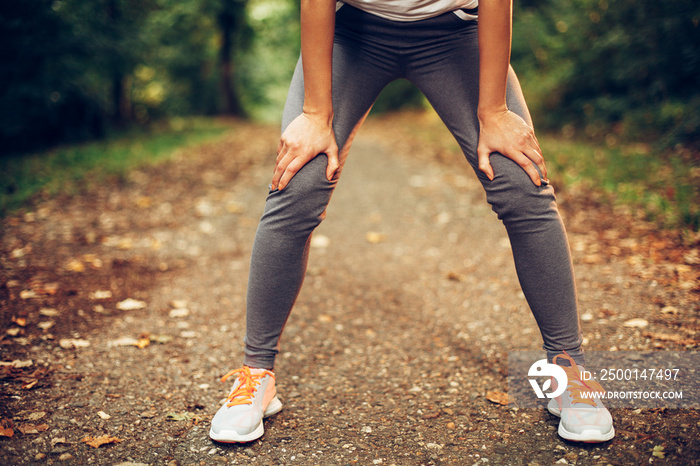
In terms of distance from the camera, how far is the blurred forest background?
552 centimetres

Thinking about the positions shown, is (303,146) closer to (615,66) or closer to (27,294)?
(27,294)

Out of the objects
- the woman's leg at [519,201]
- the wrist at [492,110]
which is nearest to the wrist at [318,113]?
the woman's leg at [519,201]

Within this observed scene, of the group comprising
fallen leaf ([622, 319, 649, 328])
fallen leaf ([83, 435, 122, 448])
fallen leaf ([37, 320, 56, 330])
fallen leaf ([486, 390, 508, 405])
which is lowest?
fallen leaf ([37, 320, 56, 330])

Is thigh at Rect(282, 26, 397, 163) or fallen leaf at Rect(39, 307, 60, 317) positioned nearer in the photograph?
thigh at Rect(282, 26, 397, 163)

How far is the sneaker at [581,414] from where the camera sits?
143 cm

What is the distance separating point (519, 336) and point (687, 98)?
498 cm

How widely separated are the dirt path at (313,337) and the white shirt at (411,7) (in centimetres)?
131

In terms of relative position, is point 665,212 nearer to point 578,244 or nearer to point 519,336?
point 578,244

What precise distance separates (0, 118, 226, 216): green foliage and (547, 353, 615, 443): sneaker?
4162 millimetres

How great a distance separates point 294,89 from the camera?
156 centimetres

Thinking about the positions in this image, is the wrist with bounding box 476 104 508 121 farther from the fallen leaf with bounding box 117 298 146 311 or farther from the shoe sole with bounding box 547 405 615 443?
the fallen leaf with bounding box 117 298 146 311

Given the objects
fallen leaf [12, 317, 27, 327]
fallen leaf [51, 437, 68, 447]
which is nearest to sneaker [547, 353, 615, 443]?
fallen leaf [51, 437, 68, 447]

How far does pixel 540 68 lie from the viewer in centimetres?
897

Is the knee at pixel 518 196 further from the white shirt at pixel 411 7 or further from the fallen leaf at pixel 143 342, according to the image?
the fallen leaf at pixel 143 342
